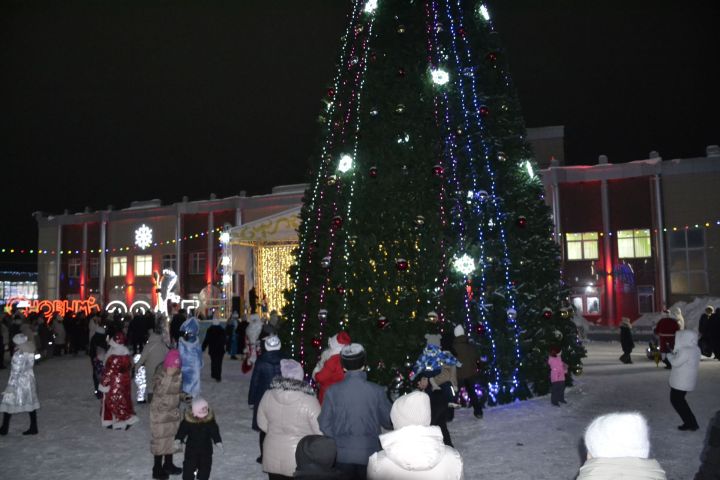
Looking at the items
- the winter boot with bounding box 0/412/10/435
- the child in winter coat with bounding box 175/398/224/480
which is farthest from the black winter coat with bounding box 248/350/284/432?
the winter boot with bounding box 0/412/10/435

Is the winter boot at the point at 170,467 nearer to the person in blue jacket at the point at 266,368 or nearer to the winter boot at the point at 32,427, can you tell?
the person in blue jacket at the point at 266,368

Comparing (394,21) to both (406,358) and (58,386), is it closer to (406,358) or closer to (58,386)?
(406,358)

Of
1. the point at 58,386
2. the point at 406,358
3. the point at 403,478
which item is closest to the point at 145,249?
the point at 58,386

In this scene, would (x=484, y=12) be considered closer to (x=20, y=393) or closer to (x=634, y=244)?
(x=20, y=393)

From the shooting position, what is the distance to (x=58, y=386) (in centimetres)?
1459

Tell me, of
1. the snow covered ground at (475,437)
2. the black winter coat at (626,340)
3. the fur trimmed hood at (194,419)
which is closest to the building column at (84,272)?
the snow covered ground at (475,437)

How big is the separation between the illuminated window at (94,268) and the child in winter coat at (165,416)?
40.6 m

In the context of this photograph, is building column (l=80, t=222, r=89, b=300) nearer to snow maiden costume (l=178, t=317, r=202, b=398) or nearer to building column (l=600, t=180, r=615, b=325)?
building column (l=600, t=180, r=615, b=325)

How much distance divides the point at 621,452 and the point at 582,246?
34190 millimetres

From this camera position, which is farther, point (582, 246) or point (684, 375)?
point (582, 246)

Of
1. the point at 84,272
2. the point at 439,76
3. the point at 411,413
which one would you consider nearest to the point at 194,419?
the point at 411,413

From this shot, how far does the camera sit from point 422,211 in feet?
35.9

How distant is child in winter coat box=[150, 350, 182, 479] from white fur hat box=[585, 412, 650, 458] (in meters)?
5.55

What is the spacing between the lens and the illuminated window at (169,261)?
42.0m
